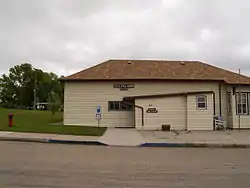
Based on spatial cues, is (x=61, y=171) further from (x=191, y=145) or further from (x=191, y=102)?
(x=191, y=102)

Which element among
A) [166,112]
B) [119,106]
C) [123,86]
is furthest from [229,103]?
[119,106]

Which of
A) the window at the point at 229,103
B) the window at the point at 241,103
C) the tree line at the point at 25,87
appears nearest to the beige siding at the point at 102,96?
the window at the point at 229,103

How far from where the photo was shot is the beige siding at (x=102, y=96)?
31281 mm

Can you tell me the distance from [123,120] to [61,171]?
22.0 metres

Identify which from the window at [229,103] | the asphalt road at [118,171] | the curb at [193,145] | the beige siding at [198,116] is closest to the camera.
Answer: the asphalt road at [118,171]

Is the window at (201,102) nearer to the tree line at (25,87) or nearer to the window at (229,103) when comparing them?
the window at (229,103)

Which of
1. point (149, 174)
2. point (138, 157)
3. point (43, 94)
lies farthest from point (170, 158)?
point (43, 94)

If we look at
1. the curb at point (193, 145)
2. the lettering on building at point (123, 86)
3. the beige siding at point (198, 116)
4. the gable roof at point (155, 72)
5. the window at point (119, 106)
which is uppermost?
the gable roof at point (155, 72)

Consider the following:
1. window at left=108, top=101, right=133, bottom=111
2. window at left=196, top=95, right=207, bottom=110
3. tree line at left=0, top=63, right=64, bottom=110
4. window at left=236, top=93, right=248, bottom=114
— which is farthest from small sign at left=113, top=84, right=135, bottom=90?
tree line at left=0, top=63, right=64, bottom=110

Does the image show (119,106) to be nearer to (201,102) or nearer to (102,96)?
(102,96)

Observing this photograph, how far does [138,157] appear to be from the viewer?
1348 cm

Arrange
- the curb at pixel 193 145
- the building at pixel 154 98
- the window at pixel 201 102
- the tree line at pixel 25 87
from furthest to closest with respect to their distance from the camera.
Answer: the tree line at pixel 25 87
the building at pixel 154 98
the window at pixel 201 102
the curb at pixel 193 145

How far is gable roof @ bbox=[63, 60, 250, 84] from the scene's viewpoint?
3133cm

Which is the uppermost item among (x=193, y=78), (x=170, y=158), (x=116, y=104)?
(x=193, y=78)
